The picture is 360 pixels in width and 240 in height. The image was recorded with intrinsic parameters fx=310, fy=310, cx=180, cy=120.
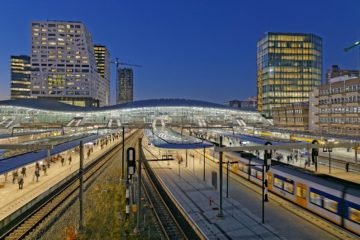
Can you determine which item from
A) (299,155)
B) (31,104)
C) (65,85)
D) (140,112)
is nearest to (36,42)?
(65,85)

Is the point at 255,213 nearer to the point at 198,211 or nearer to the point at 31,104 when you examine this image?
the point at 198,211

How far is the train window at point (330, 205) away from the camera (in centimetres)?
1802

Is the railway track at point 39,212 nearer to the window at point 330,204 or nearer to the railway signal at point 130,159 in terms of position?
the railway signal at point 130,159

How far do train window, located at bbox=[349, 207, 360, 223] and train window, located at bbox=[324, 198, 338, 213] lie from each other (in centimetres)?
117

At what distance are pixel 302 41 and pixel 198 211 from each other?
138496 millimetres

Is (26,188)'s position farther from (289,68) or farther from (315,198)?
(289,68)

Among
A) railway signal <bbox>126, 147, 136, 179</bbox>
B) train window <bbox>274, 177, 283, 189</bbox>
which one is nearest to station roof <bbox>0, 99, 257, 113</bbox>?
train window <bbox>274, 177, 283, 189</bbox>

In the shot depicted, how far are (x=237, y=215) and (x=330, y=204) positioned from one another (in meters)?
5.80

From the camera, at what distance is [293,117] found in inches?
3809


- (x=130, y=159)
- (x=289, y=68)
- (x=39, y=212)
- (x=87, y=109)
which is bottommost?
(x=39, y=212)

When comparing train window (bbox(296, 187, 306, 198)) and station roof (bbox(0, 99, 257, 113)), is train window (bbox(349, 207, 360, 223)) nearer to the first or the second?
train window (bbox(296, 187, 306, 198))

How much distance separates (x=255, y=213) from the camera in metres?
21.3

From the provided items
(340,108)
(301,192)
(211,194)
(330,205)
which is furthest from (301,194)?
(340,108)

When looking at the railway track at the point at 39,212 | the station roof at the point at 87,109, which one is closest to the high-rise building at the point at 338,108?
the station roof at the point at 87,109
